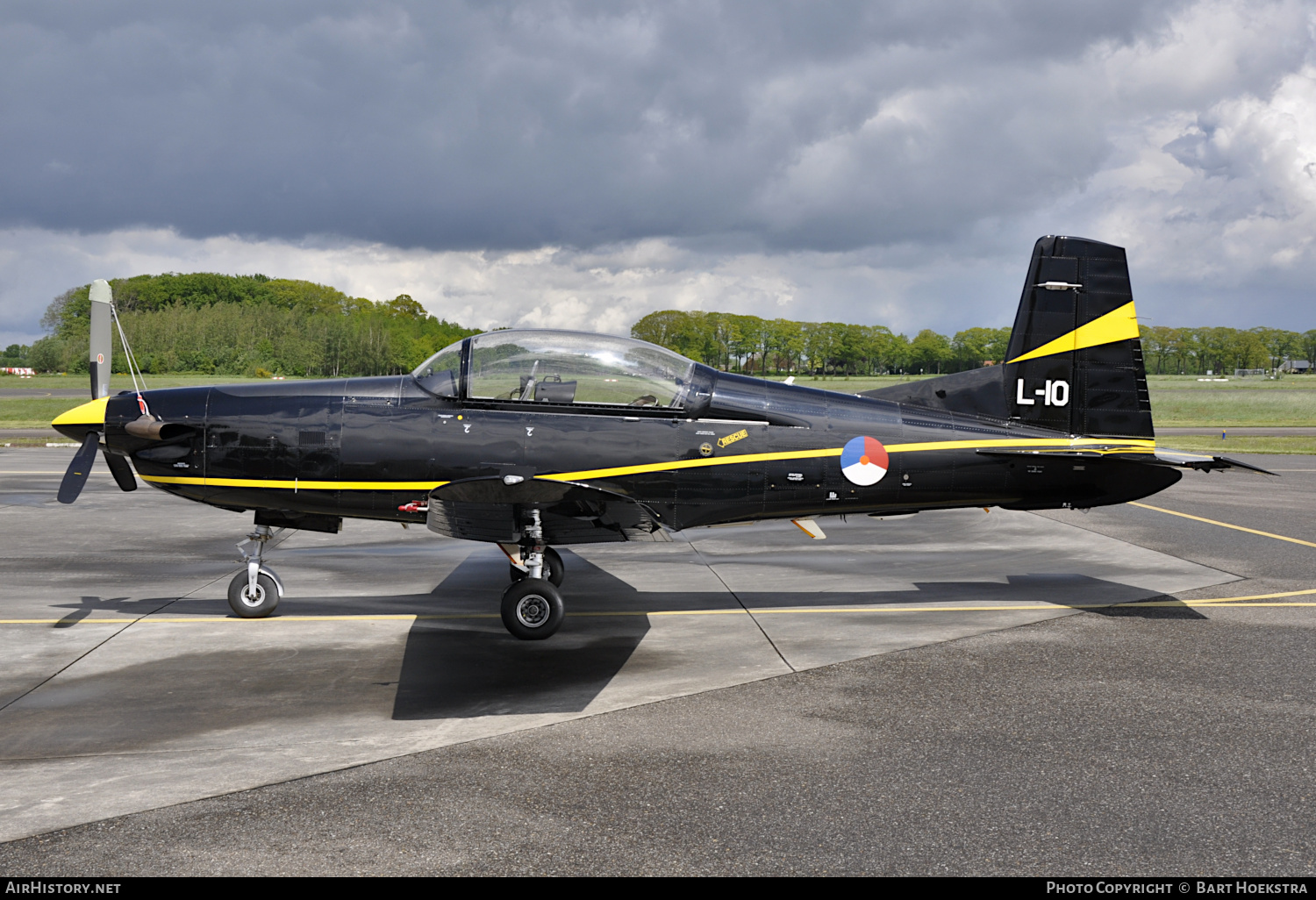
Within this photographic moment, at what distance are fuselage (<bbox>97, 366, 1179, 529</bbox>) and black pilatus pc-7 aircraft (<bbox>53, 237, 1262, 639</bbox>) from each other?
17 millimetres

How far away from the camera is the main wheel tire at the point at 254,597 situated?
8.20m

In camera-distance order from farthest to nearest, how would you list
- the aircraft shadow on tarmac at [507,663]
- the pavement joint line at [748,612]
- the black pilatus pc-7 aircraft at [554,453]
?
the black pilatus pc-7 aircraft at [554,453] → the pavement joint line at [748,612] → the aircraft shadow on tarmac at [507,663]

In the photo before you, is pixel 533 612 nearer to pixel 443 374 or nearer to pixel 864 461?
pixel 443 374

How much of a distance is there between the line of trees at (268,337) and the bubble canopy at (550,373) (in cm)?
3008

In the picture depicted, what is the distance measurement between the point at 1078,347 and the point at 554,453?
570 cm

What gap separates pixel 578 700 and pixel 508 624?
1595 mm

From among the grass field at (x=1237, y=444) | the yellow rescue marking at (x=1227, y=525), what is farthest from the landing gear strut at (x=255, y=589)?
the grass field at (x=1237, y=444)

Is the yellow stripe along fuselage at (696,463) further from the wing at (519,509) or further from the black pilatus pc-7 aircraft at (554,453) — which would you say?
the wing at (519,509)

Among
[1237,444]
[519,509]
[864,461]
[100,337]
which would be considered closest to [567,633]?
[519,509]

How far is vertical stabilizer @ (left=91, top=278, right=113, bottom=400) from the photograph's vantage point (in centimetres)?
835

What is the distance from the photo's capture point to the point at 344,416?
7.83 m

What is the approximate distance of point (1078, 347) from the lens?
919 centimetres

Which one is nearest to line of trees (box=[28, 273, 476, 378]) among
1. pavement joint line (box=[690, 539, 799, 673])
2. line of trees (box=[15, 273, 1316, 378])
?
line of trees (box=[15, 273, 1316, 378])

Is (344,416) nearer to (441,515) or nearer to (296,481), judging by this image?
(296,481)
